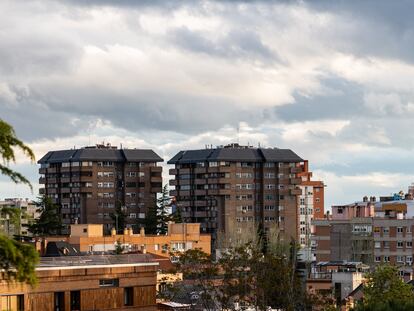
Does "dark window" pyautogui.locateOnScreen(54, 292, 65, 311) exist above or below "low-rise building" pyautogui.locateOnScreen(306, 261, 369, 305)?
above

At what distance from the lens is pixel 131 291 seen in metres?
59.0

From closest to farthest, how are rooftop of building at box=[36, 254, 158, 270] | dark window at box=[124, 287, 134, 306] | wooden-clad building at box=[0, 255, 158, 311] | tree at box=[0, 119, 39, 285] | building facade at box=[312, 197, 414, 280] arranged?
1. tree at box=[0, 119, 39, 285]
2. wooden-clad building at box=[0, 255, 158, 311]
3. rooftop of building at box=[36, 254, 158, 270]
4. dark window at box=[124, 287, 134, 306]
5. building facade at box=[312, 197, 414, 280]

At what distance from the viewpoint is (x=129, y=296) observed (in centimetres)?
5894

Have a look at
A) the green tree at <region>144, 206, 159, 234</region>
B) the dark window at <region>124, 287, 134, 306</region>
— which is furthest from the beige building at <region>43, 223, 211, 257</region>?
the dark window at <region>124, 287, 134, 306</region>

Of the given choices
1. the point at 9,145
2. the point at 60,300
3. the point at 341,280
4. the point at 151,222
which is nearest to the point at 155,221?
the point at 151,222

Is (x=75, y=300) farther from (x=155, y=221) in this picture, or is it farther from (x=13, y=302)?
(x=155, y=221)

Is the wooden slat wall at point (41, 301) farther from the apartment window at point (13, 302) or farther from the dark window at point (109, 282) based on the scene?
the dark window at point (109, 282)

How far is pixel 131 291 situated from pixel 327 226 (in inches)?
3968

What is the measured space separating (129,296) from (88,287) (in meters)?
2.48

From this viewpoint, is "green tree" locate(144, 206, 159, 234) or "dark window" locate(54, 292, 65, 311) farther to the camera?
"green tree" locate(144, 206, 159, 234)

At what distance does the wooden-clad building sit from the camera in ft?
180

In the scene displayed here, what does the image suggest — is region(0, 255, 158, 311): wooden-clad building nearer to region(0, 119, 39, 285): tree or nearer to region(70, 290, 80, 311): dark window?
region(70, 290, 80, 311): dark window

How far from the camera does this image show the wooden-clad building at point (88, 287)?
5472 centimetres

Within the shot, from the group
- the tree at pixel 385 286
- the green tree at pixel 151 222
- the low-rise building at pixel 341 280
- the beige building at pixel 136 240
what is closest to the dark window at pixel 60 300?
the tree at pixel 385 286
